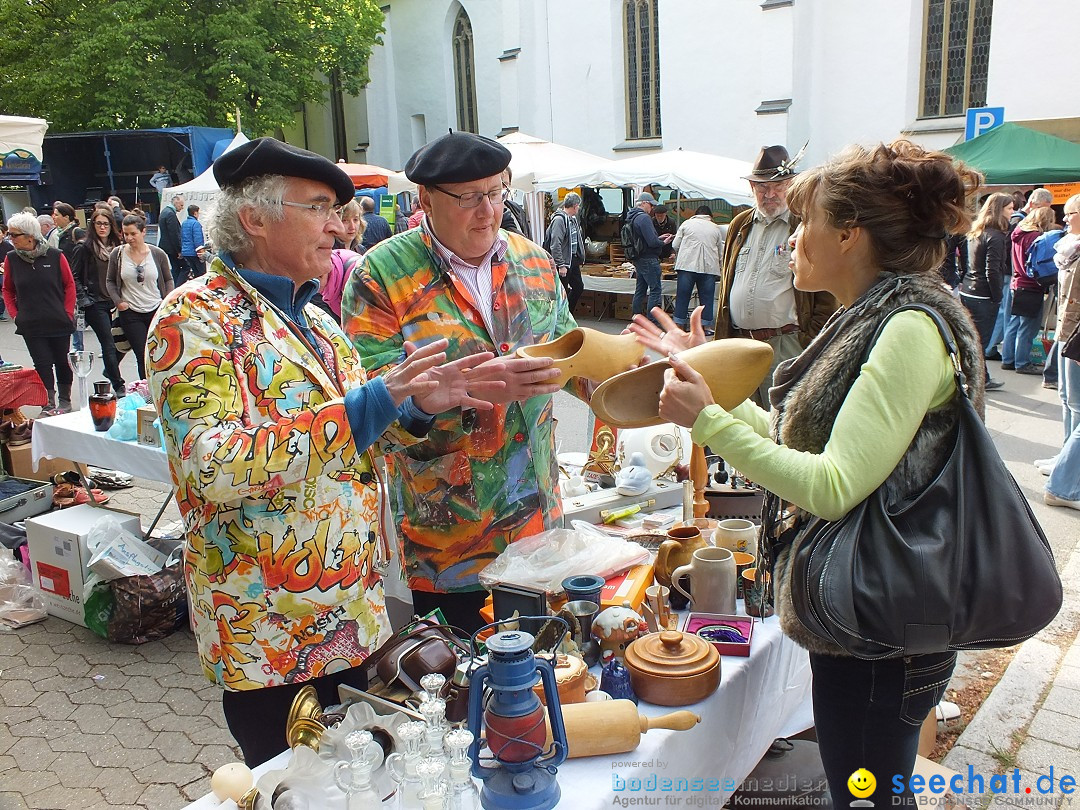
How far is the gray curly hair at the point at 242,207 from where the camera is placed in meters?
1.67

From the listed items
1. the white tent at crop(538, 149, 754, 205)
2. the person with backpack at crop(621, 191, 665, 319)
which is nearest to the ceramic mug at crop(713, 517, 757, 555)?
the white tent at crop(538, 149, 754, 205)

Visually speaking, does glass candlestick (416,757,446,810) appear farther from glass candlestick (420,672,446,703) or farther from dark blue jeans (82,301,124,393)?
dark blue jeans (82,301,124,393)

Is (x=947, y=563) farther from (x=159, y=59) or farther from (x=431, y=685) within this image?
(x=159, y=59)

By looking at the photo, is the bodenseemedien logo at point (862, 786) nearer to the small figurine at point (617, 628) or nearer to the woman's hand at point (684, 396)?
the small figurine at point (617, 628)

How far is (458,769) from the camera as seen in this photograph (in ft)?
4.17

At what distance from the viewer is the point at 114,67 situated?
67.6 feet

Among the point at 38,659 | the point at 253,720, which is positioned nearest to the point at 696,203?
the point at 38,659

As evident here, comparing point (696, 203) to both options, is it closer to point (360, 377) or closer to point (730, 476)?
point (730, 476)

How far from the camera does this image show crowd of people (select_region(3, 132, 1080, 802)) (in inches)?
57.8

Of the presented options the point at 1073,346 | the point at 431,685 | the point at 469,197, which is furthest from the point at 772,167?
the point at 431,685

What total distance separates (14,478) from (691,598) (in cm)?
451

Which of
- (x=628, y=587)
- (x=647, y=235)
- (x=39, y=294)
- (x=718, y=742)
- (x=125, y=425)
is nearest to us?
(x=718, y=742)

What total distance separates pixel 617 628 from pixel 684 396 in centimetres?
53

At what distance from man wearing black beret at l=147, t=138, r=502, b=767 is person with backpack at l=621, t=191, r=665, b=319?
9.39 meters
